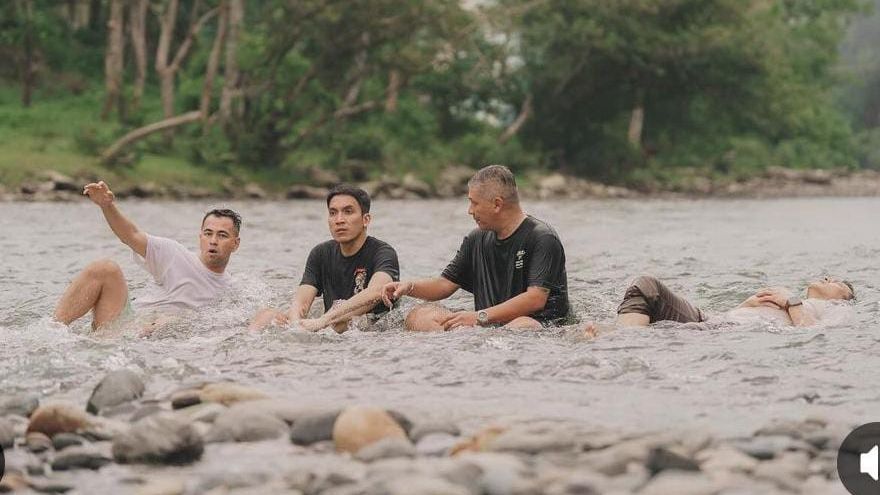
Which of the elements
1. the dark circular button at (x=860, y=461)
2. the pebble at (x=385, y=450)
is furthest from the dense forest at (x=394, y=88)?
the dark circular button at (x=860, y=461)

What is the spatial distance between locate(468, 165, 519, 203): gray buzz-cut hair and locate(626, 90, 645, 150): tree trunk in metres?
40.2

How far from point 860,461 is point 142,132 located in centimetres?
3018

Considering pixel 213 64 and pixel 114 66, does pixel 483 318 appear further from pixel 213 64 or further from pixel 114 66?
pixel 114 66

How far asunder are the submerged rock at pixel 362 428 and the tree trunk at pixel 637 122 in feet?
143

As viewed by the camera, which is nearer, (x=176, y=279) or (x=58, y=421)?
(x=58, y=421)

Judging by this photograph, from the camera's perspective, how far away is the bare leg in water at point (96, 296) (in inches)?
353

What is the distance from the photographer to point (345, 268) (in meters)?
9.35

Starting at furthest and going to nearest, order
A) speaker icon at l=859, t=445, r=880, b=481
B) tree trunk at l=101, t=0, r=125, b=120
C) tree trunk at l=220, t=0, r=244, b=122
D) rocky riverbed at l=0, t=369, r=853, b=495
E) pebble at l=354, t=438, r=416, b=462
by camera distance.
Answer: tree trunk at l=101, t=0, r=125, b=120, tree trunk at l=220, t=0, r=244, b=122, pebble at l=354, t=438, r=416, b=462, speaker icon at l=859, t=445, r=880, b=481, rocky riverbed at l=0, t=369, r=853, b=495

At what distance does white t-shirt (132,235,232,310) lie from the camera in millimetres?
9211

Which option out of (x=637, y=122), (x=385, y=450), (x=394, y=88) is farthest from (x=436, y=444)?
(x=637, y=122)

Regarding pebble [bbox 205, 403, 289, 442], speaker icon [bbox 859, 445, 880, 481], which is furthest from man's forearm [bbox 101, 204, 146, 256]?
speaker icon [bbox 859, 445, 880, 481]

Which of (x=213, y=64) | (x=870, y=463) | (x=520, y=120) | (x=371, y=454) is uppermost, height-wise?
(x=213, y=64)

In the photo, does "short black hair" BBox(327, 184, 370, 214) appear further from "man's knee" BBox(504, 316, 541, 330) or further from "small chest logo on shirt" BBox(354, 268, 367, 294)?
"man's knee" BBox(504, 316, 541, 330)

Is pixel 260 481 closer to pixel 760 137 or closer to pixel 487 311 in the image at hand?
pixel 487 311
